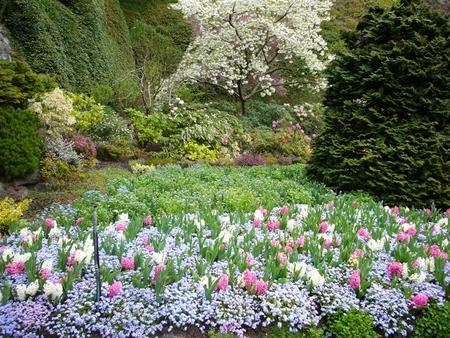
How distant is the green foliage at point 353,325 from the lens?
10.5 feet

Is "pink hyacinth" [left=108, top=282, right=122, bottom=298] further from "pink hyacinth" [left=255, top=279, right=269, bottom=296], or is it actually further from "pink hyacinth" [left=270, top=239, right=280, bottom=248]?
"pink hyacinth" [left=270, top=239, right=280, bottom=248]

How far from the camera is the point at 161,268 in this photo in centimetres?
343

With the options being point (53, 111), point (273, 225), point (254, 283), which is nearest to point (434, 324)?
point (254, 283)

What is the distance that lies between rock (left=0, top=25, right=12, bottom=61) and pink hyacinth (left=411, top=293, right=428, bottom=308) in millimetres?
11294

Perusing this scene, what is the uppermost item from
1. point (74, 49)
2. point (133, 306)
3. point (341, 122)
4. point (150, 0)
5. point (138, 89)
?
point (150, 0)

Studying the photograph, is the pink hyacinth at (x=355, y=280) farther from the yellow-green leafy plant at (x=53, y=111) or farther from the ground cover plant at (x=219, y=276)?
the yellow-green leafy plant at (x=53, y=111)

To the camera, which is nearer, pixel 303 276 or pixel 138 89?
pixel 303 276

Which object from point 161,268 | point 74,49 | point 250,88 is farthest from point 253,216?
point 250,88

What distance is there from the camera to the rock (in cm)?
1139

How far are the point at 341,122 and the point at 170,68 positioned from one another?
9672 mm

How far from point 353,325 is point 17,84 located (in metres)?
7.40

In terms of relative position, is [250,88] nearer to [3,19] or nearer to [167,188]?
[3,19]

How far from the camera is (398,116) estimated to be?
6867 mm

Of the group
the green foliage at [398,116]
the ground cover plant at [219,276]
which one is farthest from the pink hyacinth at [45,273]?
the green foliage at [398,116]
